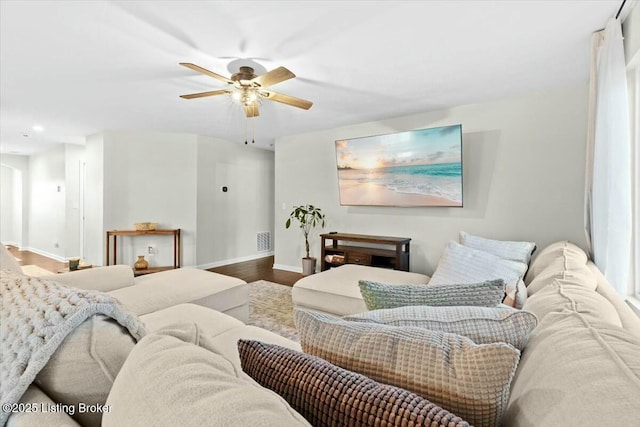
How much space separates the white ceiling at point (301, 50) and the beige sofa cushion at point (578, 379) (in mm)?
1838

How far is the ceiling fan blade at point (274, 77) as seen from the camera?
2.15 metres

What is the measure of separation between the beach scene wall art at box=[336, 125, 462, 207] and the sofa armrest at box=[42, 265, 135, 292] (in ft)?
9.59

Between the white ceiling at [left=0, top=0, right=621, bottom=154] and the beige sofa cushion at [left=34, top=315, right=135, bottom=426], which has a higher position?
the white ceiling at [left=0, top=0, right=621, bottom=154]

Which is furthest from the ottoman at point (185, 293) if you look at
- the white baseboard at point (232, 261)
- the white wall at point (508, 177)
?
the white baseboard at point (232, 261)

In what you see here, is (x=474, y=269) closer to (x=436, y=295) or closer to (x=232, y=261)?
(x=436, y=295)

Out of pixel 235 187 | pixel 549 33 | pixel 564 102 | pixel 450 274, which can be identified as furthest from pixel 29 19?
pixel 564 102

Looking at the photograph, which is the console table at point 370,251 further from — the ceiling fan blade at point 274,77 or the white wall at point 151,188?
the white wall at point 151,188

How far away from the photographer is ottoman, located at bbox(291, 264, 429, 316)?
2.19 m

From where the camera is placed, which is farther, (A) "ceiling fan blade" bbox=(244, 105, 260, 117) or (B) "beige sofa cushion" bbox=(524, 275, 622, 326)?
(A) "ceiling fan blade" bbox=(244, 105, 260, 117)

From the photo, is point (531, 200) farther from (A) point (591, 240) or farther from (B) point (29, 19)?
(B) point (29, 19)

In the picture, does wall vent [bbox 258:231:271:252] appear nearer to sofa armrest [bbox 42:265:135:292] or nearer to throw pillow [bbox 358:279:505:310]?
sofa armrest [bbox 42:265:135:292]

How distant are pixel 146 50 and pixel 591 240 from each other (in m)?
3.57

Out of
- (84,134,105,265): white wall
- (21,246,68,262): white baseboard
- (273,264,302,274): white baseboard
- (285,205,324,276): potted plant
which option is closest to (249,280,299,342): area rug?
(285,205,324,276): potted plant

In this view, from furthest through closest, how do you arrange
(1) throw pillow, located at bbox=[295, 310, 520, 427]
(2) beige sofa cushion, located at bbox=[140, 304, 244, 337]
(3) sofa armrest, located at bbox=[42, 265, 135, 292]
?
(3) sofa armrest, located at bbox=[42, 265, 135, 292] → (2) beige sofa cushion, located at bbox=[140, 304, 244, 337] → (1) throw pillow, located at bbox=[295, 310, 520, 427]
